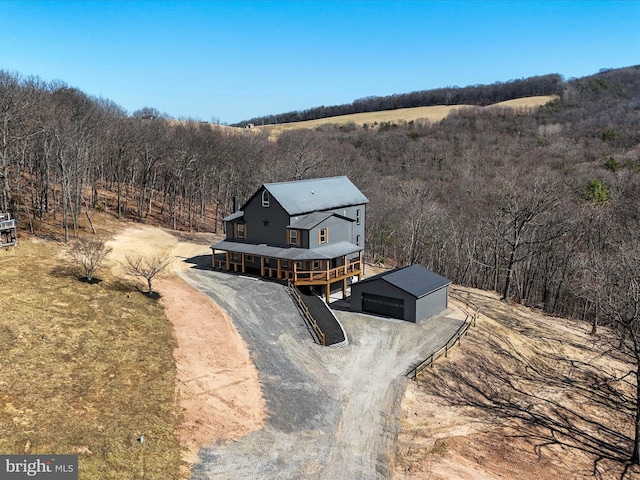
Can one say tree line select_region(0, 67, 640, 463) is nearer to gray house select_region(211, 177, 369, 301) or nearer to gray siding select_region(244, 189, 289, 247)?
gray house select_region(211, 177, 369, 301)

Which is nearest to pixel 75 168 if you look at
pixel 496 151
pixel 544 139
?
pixel 496 151

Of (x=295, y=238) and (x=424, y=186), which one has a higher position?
(x=424, y=186)

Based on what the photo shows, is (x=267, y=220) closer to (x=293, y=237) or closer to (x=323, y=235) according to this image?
(x=293, y=237)

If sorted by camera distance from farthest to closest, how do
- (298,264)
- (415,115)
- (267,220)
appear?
1. (415,115)
2. (267,220)
3. (298,264)

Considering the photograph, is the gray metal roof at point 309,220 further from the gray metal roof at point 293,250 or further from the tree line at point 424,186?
the tree line at point 424,186

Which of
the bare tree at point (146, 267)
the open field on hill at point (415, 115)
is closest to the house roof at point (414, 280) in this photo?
the bare tree at point (146, 267)

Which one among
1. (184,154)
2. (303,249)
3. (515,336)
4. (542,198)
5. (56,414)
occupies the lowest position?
(515,336)

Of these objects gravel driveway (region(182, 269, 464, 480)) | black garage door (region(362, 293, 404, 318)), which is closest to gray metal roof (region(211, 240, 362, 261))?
gravel driveway (region(182, 269, 464, 480))

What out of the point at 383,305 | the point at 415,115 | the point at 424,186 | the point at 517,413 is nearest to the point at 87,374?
the point at 383,305

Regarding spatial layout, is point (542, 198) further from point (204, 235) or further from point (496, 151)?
point (496, 151)
